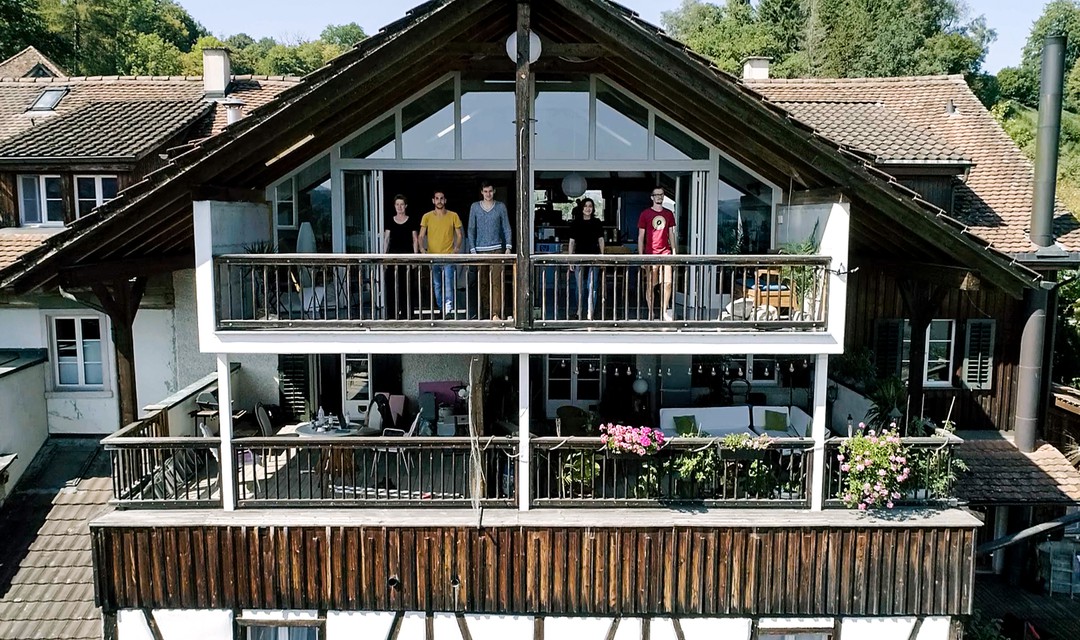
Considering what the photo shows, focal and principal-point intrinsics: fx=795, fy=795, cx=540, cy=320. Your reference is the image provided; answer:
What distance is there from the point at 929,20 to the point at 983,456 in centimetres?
4149

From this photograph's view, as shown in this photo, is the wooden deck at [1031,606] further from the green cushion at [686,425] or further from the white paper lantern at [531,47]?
the white paper lantern at [531,47]

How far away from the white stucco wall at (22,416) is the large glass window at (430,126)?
8.06m

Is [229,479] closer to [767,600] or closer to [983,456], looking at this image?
[767,600]

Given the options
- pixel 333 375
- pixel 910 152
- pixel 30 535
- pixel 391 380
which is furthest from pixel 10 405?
pixel 910 152

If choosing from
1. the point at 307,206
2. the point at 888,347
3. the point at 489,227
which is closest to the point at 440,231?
the point at 489,227

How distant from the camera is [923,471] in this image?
10.2 meters

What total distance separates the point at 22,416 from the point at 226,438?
638cm

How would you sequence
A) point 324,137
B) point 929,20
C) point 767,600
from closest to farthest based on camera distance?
point 767,600, point 324,137, point 929,20

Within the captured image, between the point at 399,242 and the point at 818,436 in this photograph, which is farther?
the point at 399,242

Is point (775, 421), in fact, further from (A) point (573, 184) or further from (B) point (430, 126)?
(B) point (430, 126)

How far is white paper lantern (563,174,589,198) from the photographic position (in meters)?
12.4

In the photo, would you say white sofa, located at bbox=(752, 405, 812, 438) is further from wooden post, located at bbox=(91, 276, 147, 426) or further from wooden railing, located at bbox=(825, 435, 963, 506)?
wooden post, located at bbox=(91, 276, 147, 426)

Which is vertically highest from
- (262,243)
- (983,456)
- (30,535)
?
(262,243)

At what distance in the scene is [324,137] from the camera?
11414 mm
